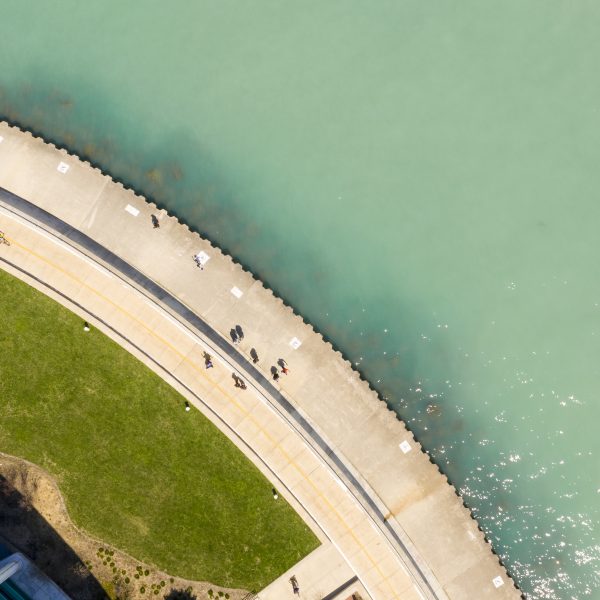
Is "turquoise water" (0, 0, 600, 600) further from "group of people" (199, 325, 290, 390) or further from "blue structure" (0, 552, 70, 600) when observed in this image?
"blue structure" (0, 552, 70, 600)

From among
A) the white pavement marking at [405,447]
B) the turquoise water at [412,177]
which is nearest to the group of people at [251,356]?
the turquoise water at [412,177]

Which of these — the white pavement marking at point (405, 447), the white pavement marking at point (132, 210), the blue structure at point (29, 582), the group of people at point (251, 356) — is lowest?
the white pavement marking at point (405, 447)

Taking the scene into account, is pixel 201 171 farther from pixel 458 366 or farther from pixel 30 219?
pixel 458 366

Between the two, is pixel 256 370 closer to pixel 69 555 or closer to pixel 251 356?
pixel 251 356

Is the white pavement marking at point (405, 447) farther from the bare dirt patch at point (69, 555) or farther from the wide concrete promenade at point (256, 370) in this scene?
the bare dirt patch at point (69, 555)

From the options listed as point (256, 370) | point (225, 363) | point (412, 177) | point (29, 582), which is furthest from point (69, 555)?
point (412, 177)

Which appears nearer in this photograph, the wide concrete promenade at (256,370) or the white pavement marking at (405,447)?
the wide concrete promenade at (256,370)
